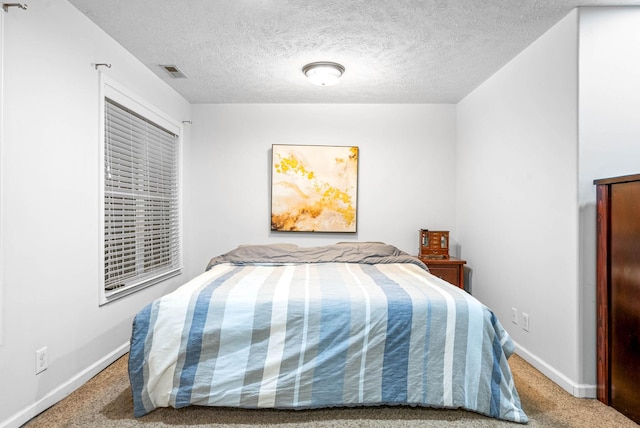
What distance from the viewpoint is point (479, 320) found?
189cm

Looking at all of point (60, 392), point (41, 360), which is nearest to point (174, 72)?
point (41, 360)

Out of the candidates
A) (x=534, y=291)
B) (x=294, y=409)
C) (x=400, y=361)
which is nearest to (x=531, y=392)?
(x=534, y=291)

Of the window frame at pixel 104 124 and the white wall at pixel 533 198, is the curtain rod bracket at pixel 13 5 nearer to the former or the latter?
the window frame at pixel 104 124

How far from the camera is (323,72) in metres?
2.95

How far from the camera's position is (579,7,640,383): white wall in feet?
6.93

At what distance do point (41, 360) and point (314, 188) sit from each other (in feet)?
9.13

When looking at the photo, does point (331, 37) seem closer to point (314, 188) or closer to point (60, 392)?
point (314, 188)

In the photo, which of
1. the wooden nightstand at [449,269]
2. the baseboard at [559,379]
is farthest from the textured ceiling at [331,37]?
the baseboard at [559,379]

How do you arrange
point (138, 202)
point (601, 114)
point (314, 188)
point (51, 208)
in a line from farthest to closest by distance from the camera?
point (314, 188), point (138, 202), point (601, 114), point (51, 208)

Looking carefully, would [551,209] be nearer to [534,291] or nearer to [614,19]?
[534,291]

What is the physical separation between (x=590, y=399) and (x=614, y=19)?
2.29 m

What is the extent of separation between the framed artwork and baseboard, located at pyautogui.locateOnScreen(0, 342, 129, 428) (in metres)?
2.01


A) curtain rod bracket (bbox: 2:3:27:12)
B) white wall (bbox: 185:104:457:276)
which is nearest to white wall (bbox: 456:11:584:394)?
white wall (bbox: 185:104:457:276)

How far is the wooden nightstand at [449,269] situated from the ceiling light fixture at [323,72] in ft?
6.57
